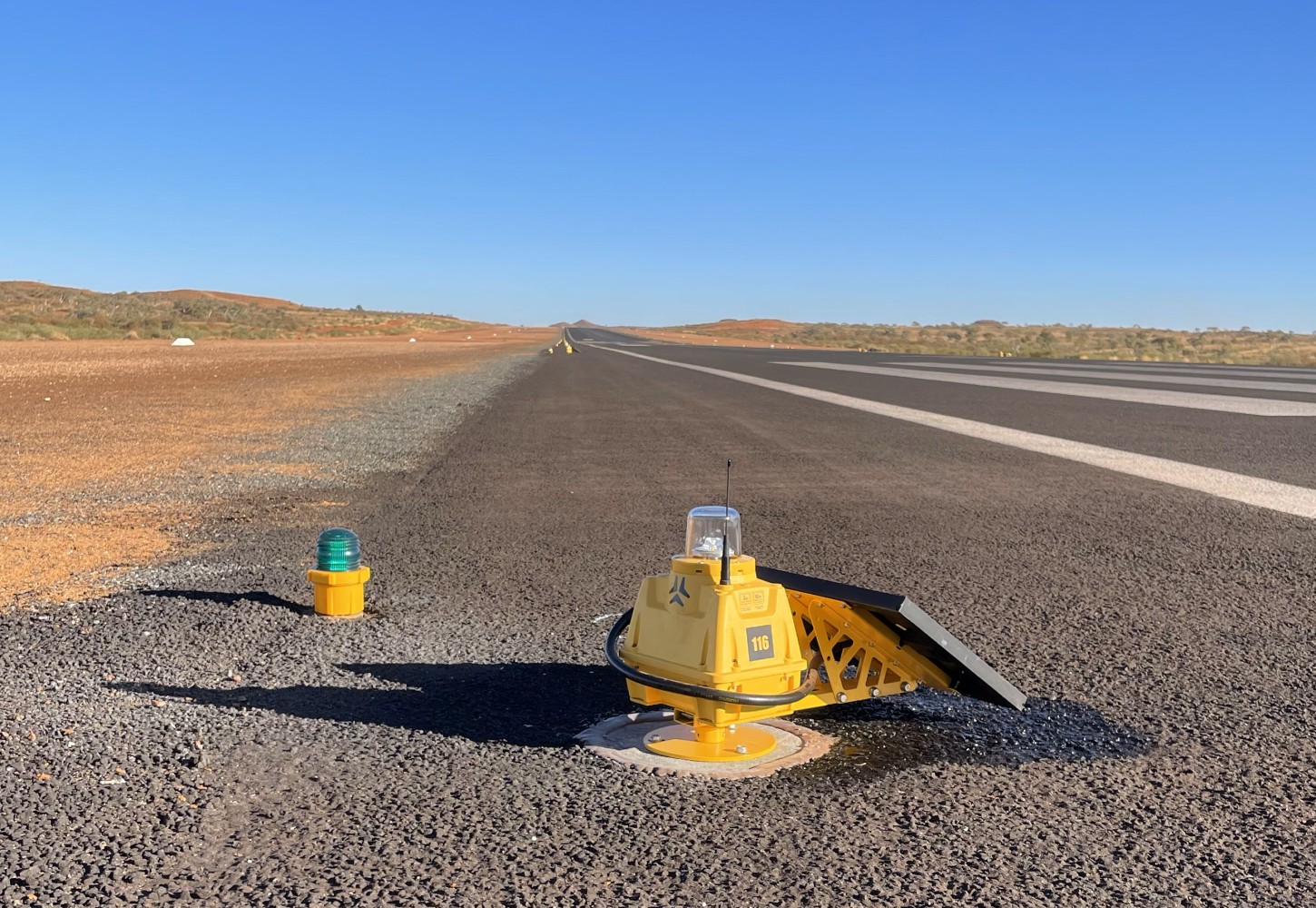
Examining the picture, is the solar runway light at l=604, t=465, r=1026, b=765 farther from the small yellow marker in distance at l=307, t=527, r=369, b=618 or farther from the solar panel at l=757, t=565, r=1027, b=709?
the small yellow marker in distance at l=307, t=527, r=369, b=618

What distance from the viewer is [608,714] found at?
4461 mm

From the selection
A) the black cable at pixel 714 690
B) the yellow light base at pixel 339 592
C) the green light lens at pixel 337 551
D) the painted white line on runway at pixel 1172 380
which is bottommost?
the yellow light base at pixel 339 592

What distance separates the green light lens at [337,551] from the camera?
5.67 meters

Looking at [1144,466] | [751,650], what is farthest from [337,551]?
[1144,466]

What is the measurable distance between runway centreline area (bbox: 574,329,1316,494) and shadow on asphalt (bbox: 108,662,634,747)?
720cm

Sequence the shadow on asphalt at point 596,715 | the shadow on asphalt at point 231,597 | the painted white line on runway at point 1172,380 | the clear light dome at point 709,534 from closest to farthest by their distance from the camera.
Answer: the shadow on asphalt at point 596,715
the clear light dome at point 709,534
the shadow on asphalt at point 231,597
the painted white line on runway at point 1172,380

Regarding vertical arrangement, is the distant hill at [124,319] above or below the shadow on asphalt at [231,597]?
above

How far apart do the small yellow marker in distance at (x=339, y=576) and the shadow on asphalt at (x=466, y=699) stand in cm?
78

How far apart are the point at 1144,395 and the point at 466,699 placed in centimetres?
2436

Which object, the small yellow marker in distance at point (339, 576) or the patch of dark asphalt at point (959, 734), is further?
the small yellow marker in distance at point (339, 576)

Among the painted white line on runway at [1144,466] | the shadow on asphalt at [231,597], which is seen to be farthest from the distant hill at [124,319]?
the shadow on asphalt at [231,597]

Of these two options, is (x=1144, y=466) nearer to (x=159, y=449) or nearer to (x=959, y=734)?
(x=959, y=734)

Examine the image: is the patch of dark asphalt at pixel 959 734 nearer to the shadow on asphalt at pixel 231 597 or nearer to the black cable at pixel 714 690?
the black cable at pixel 714 690

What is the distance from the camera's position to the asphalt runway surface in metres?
3.06
